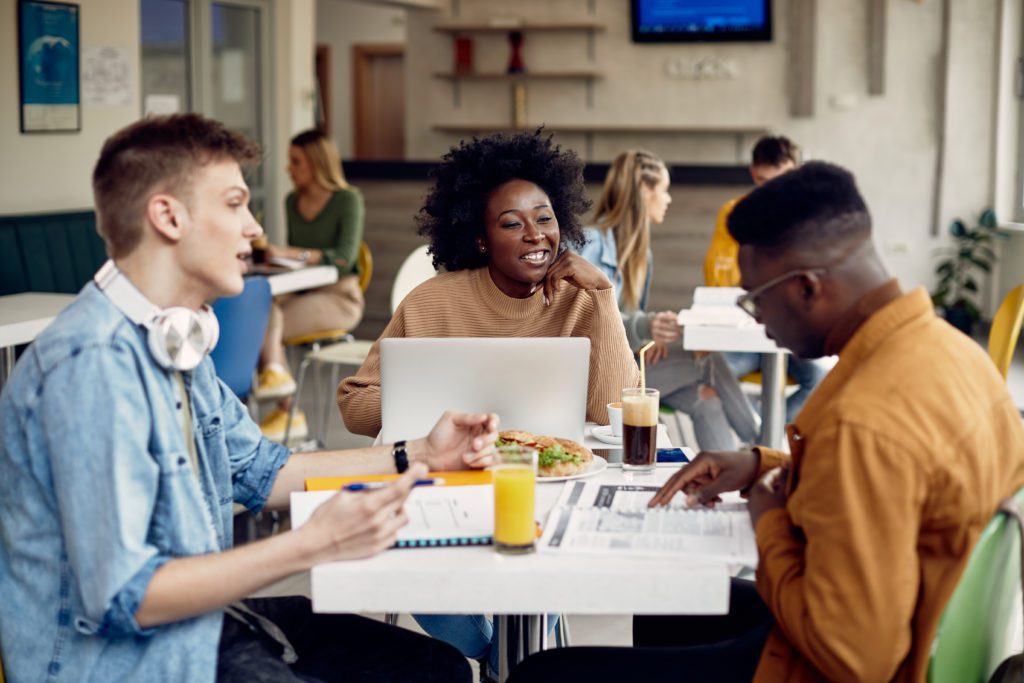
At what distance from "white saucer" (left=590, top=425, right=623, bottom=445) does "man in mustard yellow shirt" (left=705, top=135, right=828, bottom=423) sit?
5.95 feet

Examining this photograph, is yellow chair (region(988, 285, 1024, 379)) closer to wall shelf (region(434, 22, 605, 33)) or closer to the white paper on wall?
the white paper on wall

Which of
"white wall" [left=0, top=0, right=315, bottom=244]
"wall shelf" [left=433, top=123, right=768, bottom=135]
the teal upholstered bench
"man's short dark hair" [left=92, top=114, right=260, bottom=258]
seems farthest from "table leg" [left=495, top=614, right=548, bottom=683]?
"wall shelf" [left=433, top=123, right=768, bottom=135]

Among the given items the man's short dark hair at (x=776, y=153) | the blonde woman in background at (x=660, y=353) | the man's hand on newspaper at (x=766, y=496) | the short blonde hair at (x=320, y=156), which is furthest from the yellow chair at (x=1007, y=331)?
the short blonde hair at (x=320, y=156)

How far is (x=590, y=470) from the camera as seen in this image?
1.84 m

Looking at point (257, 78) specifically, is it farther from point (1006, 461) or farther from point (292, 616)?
point (1006, 461)

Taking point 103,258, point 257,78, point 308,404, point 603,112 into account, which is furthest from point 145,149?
point 603,112

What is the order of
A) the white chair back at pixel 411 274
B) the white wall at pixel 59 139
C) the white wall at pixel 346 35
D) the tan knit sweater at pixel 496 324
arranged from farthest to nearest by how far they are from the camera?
the white wall at pixel 346 35 → the white wall at pixel 59 139 → the white chair back at pixel 411 274 → the tan knit sweater at pixel 496 324

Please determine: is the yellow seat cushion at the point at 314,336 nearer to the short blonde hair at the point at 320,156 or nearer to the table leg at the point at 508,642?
the short blonde hair at the point at 320,156

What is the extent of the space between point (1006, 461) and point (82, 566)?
104 centimetres

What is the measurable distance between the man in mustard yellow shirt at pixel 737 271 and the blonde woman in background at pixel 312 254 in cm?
164

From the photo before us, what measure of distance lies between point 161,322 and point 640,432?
2.55ft

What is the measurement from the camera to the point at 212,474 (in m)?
1.64

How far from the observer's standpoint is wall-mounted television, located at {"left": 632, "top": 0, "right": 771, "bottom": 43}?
333 inches

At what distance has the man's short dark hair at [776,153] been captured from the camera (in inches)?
178
